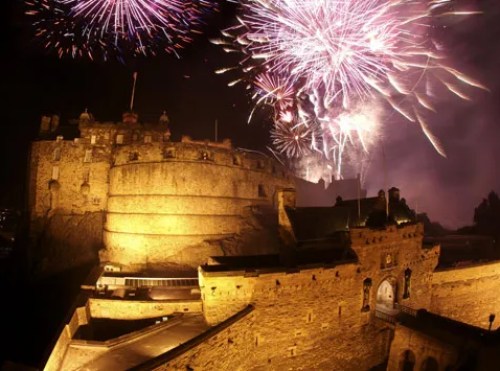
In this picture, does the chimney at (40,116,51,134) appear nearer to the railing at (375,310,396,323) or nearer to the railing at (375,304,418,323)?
the railing at (375,310,396,323)

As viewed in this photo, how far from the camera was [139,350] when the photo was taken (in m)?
16.0

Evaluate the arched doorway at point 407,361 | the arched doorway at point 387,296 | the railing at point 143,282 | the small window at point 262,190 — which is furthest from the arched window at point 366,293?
the small window at point 262,190

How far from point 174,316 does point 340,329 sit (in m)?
9.11

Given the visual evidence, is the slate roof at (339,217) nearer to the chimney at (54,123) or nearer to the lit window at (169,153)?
the lit window at (169,153)

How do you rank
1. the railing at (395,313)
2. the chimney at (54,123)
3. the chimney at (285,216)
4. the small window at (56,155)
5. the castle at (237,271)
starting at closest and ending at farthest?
the castle at (237,271) < the railing at (395,313) < the chimney at (285,216) < the small window at (56,155) < the chimney at (54,123)

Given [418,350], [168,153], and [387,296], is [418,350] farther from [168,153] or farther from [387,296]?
[168,153]

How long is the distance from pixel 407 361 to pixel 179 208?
19.2 m

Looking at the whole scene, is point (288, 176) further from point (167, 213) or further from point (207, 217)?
point (167, 213)

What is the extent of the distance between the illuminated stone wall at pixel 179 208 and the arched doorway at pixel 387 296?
870 centimetres

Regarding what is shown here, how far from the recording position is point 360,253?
2072 cm

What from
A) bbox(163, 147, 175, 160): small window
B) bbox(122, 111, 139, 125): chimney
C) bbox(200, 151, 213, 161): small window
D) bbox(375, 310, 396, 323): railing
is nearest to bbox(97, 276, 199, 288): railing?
bbox(163, 147, 175, 160): small window

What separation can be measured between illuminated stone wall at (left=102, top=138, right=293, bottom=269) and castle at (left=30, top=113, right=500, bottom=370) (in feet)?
0.34

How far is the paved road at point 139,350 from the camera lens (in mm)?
15188

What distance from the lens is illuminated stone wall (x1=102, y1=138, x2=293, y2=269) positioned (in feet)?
93.9
